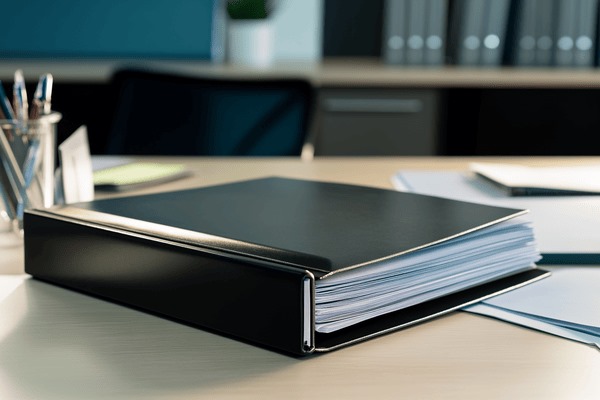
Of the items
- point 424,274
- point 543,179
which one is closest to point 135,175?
point 543,179

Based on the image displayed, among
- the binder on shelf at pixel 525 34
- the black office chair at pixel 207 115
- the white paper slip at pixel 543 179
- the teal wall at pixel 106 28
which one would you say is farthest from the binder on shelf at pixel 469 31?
the white paper slip at pixel 543 179

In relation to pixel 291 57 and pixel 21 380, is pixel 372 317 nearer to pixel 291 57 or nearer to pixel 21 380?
pixel 21 380

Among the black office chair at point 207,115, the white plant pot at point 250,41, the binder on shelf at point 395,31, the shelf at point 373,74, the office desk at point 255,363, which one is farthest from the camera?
the white plant pot at point 250,41

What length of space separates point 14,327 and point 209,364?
0.47ft

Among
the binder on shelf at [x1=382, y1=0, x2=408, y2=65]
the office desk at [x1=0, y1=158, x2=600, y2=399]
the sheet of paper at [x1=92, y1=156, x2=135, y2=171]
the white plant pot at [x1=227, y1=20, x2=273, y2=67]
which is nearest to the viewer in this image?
the office desk at [x1=0, y1=158, x2=600, y2=399]

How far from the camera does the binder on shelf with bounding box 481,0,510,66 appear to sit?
2.61 m

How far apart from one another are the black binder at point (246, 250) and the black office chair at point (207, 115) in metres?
0.93

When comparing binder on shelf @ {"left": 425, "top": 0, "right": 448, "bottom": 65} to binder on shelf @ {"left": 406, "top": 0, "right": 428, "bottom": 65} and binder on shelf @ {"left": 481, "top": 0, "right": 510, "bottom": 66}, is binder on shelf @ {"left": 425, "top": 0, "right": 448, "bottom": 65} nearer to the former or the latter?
binder on shelf @ {"left": 406, "top": 0, "right": 428, "bottom": 65}

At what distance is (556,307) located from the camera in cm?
57

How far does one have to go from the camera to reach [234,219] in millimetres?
610

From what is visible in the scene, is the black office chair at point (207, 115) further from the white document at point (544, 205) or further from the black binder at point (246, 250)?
the black binder at point (246, 250)

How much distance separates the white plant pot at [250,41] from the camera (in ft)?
8.84

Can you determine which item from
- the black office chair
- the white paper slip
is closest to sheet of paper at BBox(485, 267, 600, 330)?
the white paper slip

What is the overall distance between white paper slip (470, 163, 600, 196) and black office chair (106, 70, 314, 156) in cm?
64
